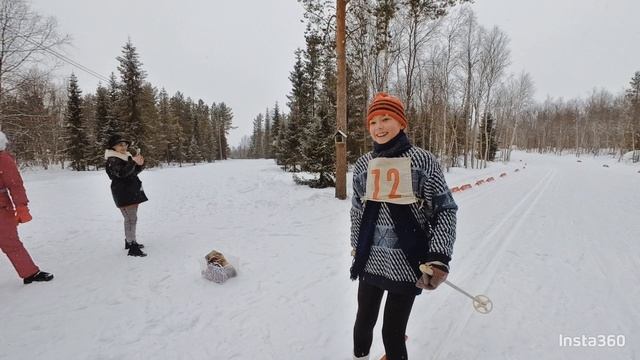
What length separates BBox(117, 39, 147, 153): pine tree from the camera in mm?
28719

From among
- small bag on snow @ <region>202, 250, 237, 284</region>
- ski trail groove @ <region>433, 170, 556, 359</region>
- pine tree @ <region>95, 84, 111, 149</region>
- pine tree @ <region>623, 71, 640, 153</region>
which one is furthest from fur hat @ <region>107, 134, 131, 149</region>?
pine tree @ <region>623, 71, 640, 153</region>

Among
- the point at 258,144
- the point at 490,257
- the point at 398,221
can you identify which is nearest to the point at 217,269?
the point at 398,221

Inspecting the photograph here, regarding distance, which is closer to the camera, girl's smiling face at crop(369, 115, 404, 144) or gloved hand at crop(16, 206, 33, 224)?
girl's smiling face at crop(369, 115, 404, 144)

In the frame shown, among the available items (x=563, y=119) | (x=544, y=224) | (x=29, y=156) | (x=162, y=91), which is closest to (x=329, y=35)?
(x=544, y=224)

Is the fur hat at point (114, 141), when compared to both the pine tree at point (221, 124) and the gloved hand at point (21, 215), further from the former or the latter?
the pine tree at point (221, 124)

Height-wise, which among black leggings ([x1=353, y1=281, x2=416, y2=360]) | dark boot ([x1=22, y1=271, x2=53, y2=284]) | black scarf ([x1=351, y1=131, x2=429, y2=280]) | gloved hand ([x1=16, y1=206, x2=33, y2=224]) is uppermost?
black scarf ([x1=351, y1=131, x2=429, y2=280])

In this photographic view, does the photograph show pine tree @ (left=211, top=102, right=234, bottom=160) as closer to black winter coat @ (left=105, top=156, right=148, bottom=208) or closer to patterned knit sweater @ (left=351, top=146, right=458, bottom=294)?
black winter coat @ (left=105, top=156, right=148, bottom=208)

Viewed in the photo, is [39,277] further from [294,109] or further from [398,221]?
A: [294,109]

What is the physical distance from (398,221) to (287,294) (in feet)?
7.86

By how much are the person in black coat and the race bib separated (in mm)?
4340

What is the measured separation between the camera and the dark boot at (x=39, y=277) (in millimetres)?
3928

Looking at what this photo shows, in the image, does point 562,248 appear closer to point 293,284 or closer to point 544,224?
point 544,224

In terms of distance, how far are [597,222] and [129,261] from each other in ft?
31.8

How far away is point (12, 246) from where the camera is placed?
12.5 ft
